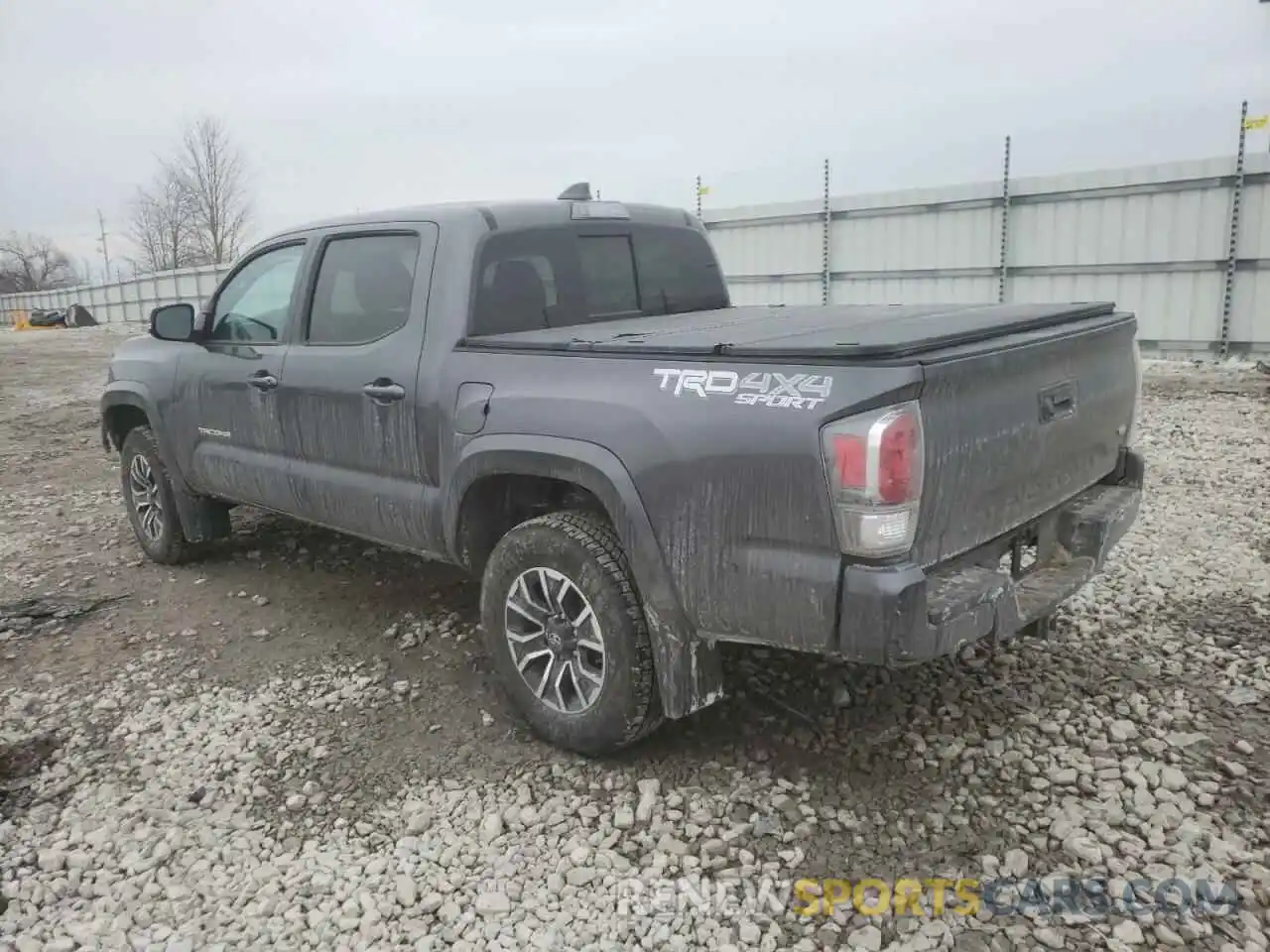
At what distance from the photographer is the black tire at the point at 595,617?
10.1 ft

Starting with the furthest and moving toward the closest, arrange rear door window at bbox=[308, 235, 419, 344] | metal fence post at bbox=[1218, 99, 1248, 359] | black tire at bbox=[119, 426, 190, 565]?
metal fence post at bbox=[1218, 99, 1248, 359]
black tire at bbox=[119, 426, 190, 565]
rear door window at bbox=[308, 235, 419, 344]

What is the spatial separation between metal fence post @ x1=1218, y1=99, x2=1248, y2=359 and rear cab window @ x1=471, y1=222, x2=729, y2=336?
9.81 m

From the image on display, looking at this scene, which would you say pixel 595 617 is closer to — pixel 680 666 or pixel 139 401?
pixel 680 666

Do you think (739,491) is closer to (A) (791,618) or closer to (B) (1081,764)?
(A) (791,618)

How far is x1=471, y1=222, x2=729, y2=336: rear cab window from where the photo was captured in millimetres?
3736

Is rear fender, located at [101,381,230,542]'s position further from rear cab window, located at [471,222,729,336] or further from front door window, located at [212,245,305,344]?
rear cab window, located at [471,222,729,336]

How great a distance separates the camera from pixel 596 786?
320cm

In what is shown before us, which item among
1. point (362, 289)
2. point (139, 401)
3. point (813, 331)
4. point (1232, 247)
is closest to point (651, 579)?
point (813, 331)

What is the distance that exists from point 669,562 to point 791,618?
16.7 inches

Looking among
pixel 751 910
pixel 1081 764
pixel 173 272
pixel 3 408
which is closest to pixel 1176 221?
pixel 1081 764

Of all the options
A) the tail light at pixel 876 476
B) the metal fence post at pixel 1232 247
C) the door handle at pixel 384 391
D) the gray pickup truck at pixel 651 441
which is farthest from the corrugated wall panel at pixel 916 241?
the tail light at pixel 876 476

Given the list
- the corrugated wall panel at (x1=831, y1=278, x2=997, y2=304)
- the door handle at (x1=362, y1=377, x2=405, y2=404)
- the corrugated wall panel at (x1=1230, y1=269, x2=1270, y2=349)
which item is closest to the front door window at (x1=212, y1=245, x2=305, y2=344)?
the door handle at (x1=362, y1=377, x2=405, y2=404)

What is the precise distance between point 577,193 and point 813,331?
1.80 metres

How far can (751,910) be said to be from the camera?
257 cm
